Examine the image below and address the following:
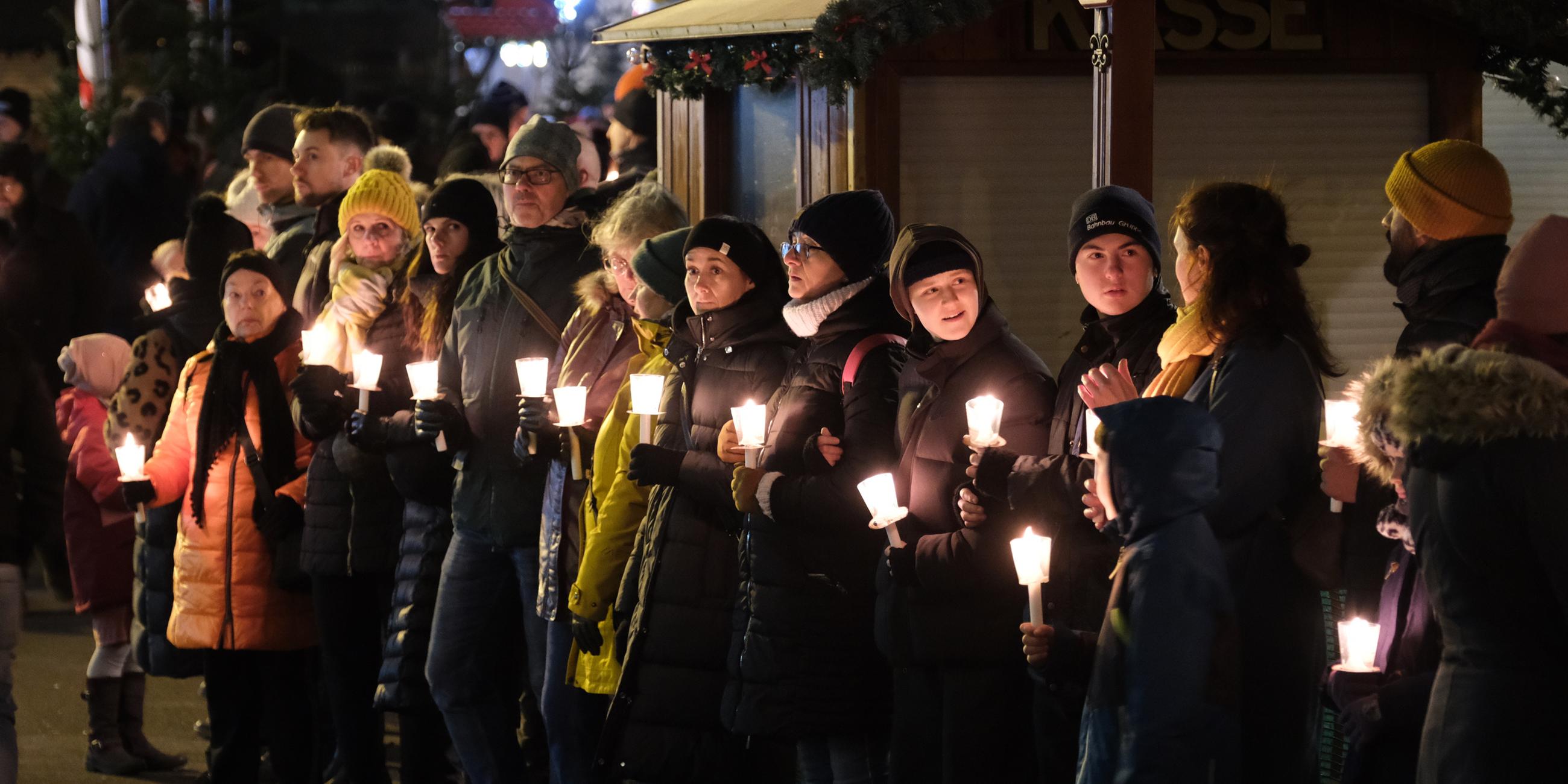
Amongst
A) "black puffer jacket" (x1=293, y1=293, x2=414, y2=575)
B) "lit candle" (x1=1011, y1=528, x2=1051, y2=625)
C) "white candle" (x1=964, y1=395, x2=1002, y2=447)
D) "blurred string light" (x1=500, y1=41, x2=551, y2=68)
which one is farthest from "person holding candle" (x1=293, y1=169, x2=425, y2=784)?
"blurred string light" (x1=500, y1=41, x2=551, y2=68)

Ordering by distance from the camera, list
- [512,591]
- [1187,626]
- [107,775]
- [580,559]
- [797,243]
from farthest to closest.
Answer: [107,775] → [512,591] → [580,559] → [797,243] → [1187,626]

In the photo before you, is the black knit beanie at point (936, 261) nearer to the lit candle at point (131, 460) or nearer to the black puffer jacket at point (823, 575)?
the black puffer jacket at point (823, 575)

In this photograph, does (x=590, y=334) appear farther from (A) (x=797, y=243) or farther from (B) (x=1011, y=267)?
(B) (x=1011, y=267)

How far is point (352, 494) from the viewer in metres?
7.44

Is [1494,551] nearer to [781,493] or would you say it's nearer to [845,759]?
[781,493]

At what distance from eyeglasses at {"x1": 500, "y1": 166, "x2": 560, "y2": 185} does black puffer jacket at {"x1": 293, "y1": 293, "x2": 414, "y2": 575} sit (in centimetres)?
Answer: 78

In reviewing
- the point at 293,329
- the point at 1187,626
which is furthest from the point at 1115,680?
the point at 293,329

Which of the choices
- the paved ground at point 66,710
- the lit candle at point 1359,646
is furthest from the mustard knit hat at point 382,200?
the lit candle at point 1359,646

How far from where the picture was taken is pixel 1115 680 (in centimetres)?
420

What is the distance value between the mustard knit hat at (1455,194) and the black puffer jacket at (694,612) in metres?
1.93

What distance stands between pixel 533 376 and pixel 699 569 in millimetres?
898

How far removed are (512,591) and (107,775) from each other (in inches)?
94.0

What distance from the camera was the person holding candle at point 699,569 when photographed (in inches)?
237

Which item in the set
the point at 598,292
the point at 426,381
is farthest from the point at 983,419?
the point at 426,381
